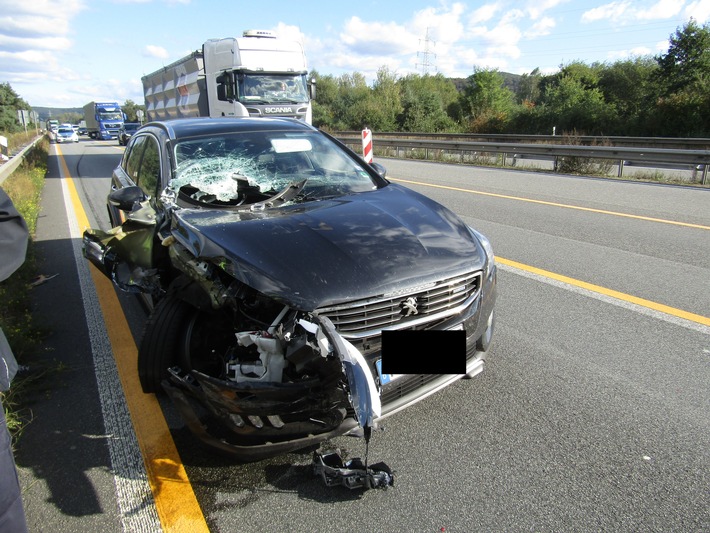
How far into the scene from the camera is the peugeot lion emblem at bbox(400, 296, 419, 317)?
2.43 m

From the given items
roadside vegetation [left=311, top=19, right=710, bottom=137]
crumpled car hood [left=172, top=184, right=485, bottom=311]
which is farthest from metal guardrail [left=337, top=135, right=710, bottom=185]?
roadside vegetation [left=311, top=19, right=710, bottom=137]

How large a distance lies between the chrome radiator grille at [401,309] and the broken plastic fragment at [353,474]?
63 cm

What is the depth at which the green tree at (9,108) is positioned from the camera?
53.6 meters

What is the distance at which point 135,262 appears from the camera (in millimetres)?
3684

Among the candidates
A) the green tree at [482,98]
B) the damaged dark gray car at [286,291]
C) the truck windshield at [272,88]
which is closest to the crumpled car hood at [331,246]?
the damaged dark gray car at [286,291]

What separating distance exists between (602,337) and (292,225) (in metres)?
2.47

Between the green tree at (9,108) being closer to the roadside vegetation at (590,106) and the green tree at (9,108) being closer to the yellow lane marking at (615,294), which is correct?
the roadside vegetation at (590,106)

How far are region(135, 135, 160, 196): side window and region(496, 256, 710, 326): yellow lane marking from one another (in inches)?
144

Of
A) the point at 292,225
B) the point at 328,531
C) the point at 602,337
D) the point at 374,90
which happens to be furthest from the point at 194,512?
the point at 374,90

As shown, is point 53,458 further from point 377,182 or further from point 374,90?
point 374,90

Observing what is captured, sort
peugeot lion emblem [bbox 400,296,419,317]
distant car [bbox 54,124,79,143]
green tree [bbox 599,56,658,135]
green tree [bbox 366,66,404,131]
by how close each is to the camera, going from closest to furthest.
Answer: peugeot lion emblem [bbox 400,296,419,317] → green tree [bbox 599,56,658,135] → green tree [bbox 366,66,404,131] → distant car [bbox 54,124,79,143]

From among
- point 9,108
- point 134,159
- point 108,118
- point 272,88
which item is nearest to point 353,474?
point 134,159

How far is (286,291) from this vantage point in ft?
7.63

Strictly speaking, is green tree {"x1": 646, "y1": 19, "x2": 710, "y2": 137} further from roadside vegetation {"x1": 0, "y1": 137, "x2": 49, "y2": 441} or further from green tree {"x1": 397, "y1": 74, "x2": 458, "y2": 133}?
roadside vegetation {"x1": 0, "y1": 137, "x2": 49, "y2": 441}
